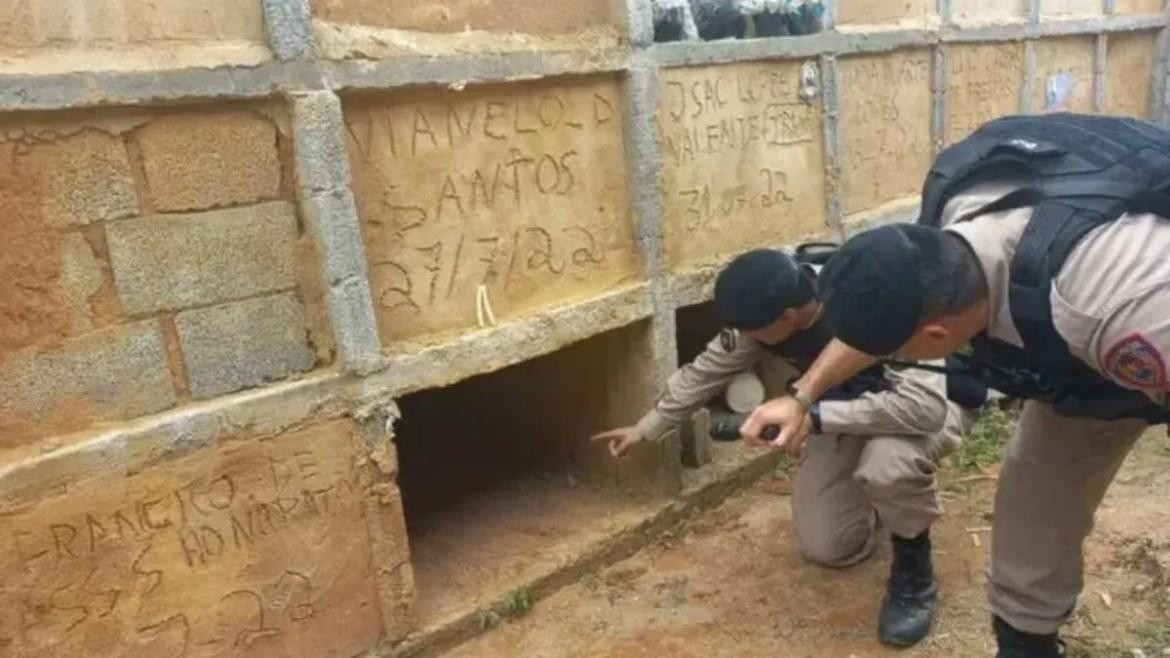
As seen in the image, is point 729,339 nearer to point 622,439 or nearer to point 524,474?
point 622,439

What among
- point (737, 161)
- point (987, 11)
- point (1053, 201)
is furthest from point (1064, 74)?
point (1053, 201)

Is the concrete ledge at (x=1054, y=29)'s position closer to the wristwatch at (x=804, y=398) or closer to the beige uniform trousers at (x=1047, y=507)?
the beige uniform trousers at (x=1047, y=507)

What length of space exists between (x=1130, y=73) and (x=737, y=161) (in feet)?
13.9

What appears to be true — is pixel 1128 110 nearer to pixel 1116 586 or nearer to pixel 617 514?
pixel 1116 586

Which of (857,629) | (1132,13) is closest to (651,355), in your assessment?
(857,629)

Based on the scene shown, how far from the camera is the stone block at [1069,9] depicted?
5.58m

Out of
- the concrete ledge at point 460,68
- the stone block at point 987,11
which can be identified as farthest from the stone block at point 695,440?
the stone block at point 987,11

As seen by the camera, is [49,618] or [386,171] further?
[386,171]

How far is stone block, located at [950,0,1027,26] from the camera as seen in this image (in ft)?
16.1

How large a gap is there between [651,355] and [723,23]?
4.27 ft

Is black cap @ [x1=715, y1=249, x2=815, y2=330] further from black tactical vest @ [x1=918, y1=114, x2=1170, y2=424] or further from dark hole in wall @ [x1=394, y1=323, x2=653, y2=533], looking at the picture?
dark hole in wall @ [x1=394, y1=323, x2=653, y2=533]

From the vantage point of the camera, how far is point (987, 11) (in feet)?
16.8

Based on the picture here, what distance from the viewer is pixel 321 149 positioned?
2.42 metres

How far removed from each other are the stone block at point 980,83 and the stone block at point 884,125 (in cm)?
24
